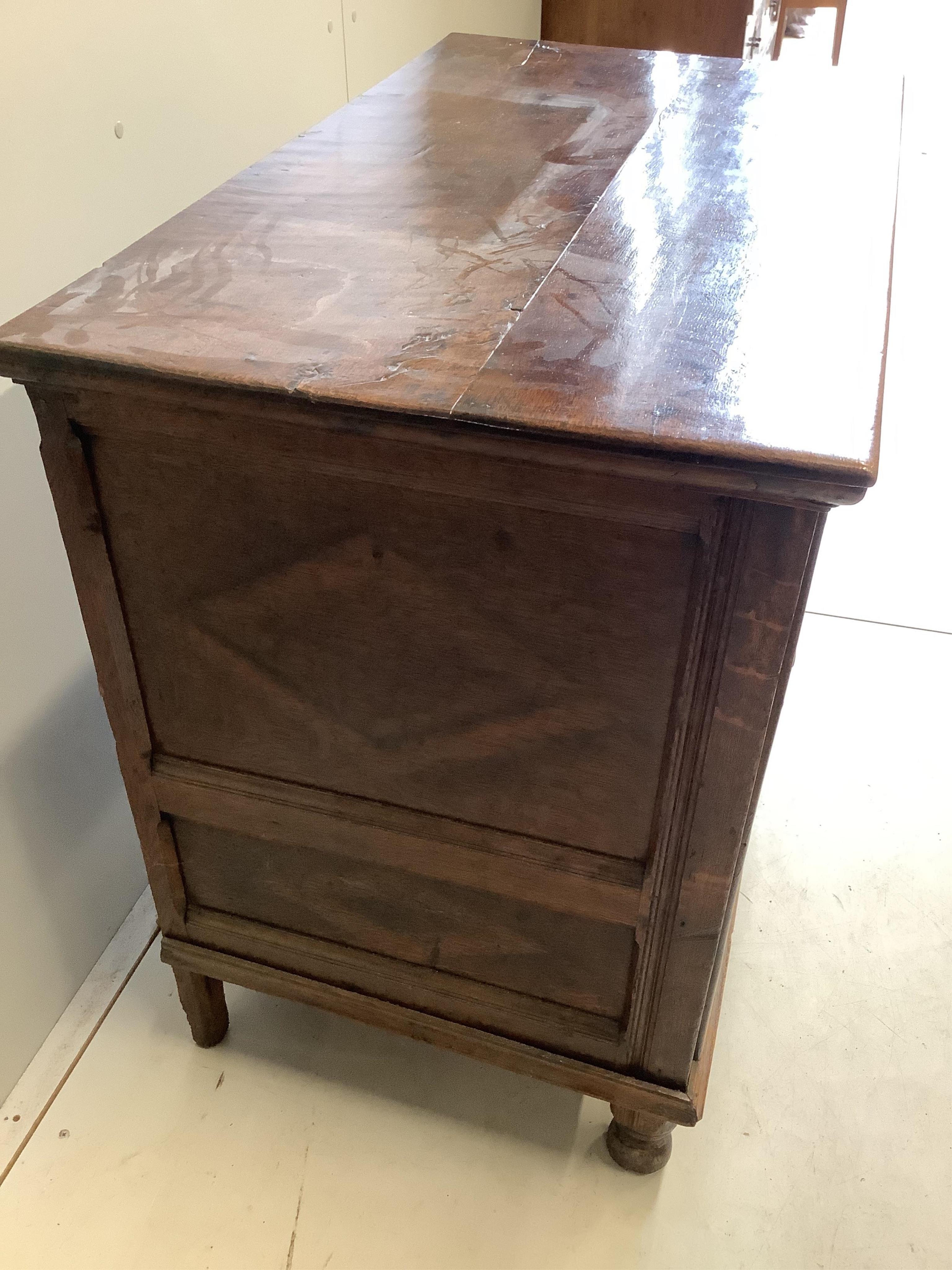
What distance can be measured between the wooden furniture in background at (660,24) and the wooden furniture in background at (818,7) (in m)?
0.86

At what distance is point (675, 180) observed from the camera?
92 centimetres

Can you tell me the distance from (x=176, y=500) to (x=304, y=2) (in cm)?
95

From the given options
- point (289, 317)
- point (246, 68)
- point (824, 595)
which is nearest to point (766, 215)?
point (289, 317)

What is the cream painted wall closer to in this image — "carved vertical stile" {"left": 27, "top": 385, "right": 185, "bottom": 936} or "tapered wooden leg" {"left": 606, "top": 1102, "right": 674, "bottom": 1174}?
"carved vertical stile" {"left": 27, "top": 385, "right": 185, "bottom": 936}

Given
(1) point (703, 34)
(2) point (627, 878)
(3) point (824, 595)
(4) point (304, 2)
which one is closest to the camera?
(2) point (627, 878)

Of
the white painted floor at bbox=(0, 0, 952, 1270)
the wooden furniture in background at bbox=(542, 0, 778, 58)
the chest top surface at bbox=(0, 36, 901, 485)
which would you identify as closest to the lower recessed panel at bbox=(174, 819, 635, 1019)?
the white painted floor at bbox=(0, 0, 952, 1270)

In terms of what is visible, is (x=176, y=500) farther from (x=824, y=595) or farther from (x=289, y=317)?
(x=824, y=595)

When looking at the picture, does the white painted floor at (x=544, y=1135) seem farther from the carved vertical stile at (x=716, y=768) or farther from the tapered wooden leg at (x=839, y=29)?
the tapered wooden leg at (x=839, y=29)

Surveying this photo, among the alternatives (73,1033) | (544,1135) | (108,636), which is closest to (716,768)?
(108,636)

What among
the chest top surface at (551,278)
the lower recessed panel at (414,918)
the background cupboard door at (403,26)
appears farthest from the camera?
the background cupboard door at (403,26)

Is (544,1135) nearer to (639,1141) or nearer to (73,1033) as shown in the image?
(639,1141)

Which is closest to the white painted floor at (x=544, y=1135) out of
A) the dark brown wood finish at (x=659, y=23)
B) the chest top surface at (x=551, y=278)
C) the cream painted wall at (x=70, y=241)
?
the cream painted wall at (x=70, y=241)

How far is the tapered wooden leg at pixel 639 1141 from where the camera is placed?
1.01 m

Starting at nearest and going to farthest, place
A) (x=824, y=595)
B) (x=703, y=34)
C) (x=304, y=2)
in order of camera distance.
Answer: (x=304, y=2) < (x=824, y=595) < (x=703, y=34)
